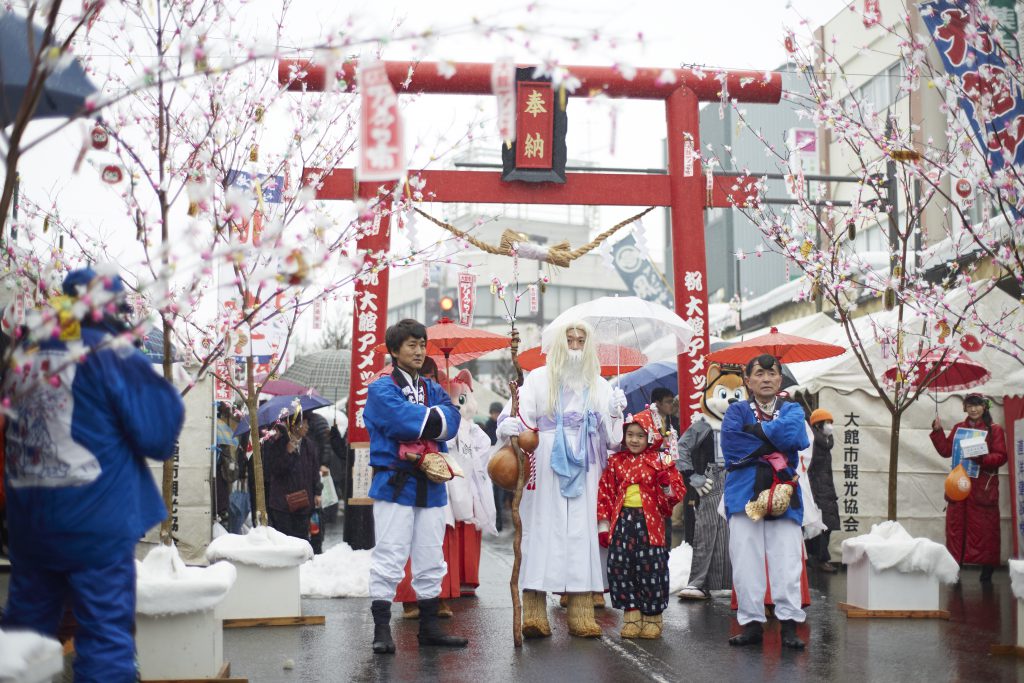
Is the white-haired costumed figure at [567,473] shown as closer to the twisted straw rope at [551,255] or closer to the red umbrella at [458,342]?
the red umbrella at [458,342]

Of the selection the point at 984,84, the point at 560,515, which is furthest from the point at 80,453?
the point at 984,84

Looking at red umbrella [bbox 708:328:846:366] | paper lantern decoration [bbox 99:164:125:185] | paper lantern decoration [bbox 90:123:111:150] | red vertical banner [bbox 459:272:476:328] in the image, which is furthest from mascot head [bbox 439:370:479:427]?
red vertical banner [bbox 459:272:476:328]

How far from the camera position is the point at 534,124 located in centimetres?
1338

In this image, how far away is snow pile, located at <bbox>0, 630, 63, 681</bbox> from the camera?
364cm

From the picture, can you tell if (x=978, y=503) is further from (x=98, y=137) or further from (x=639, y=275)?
(x=639, y=275)

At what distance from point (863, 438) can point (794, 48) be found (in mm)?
5793

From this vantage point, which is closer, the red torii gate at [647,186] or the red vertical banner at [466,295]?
the red torii gate at [647,186]

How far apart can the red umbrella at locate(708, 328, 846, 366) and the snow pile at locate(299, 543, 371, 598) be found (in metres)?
4.26

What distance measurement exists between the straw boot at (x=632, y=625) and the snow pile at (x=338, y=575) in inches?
112

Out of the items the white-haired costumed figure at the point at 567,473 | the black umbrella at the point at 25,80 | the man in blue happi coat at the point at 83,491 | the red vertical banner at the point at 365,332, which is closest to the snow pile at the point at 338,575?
the red vertical banner at the point at 365,332

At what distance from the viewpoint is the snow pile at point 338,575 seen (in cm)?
1062

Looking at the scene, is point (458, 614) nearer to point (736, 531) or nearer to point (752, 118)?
point (736, 531)

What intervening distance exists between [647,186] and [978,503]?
17.3 ft

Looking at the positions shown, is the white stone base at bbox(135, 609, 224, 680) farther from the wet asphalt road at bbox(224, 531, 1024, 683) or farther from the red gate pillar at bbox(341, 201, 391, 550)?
the red gate pillar at bbox(341, 201, 391, 550)
